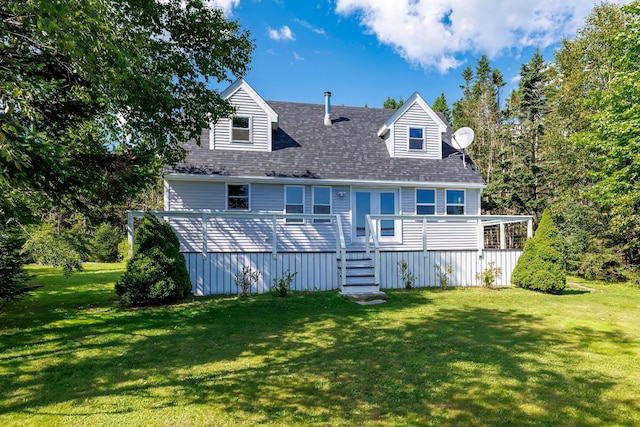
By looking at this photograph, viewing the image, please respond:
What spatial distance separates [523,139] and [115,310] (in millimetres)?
24284

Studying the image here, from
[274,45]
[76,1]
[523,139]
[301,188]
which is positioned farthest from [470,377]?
[523,139]

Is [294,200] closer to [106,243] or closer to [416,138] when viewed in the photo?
[416,138]

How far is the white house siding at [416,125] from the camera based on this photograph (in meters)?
15.7

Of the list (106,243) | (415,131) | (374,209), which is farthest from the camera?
(106,243)

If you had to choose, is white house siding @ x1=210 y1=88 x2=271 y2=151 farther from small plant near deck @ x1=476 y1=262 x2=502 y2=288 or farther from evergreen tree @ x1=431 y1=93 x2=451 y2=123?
evergreen tree @ x1=431 y1=93 x2=451 y2=123

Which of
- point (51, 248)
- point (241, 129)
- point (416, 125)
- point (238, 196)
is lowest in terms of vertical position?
point (51, 248)

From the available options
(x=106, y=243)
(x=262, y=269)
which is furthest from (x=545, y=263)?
(x=106, y=243)

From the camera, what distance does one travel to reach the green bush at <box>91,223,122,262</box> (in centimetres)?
2253

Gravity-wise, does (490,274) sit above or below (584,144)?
below

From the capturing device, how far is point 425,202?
1491cm

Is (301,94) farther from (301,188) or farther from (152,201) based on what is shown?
(152,201)

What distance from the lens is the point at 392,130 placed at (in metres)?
15.7

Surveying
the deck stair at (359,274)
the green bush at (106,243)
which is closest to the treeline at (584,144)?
the deck stair at (359,274)

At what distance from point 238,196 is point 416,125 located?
8.64m
